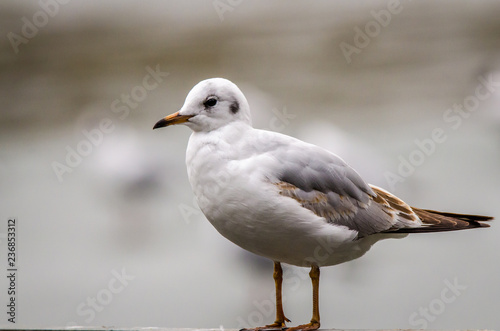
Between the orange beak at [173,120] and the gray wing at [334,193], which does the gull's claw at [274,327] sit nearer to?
the gray wing at [334,193]

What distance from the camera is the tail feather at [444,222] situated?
216 centimetres

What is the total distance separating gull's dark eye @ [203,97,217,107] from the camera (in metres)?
1.97

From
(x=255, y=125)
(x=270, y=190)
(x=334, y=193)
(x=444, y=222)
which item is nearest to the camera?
(x=270, y=190)

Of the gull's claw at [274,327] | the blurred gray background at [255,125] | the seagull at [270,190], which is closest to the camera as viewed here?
the seagull at [270,190]

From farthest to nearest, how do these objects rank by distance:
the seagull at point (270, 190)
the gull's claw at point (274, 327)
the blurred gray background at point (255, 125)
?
the blurred gray background at point (255, 125) → the gull's claw at point (274, 327) → the seagull at point (270, 190)

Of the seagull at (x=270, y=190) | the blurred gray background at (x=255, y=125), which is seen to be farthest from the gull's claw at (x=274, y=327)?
the blurred gray background at (x=255, y=125)

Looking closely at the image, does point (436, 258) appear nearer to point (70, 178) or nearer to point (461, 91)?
point (70, 178)

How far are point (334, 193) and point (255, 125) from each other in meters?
4.79

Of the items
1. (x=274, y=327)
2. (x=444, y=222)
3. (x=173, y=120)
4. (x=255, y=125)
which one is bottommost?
(x=274, y=327)

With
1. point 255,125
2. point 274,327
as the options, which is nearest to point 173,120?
point 274,327

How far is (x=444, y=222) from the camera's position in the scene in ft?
7.20

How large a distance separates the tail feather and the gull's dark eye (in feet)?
2.06

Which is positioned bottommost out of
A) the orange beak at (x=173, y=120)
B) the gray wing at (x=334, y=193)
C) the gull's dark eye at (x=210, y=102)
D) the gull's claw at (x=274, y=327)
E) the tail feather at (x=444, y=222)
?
the gull's claw at (x=274, y=327)

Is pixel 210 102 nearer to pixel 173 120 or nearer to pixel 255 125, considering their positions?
pixel 173 120
